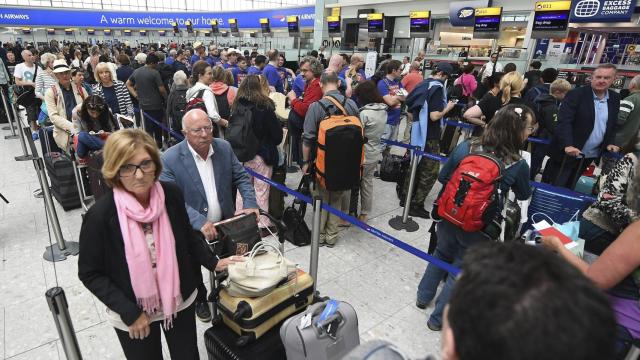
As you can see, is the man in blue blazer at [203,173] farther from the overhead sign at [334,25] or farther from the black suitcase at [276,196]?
the overhead sign at [334,25]

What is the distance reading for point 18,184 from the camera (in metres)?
5.41

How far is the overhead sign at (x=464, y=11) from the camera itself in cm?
1819

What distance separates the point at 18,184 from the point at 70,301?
3.56 meters

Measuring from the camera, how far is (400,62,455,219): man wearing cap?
4449 mm

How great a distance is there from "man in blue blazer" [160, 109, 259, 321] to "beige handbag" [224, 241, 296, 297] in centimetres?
51

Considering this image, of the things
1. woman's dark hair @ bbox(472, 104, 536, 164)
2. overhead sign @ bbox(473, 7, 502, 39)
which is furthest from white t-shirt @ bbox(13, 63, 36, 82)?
overhead sign @ bbox(473, 7, 502, 39)

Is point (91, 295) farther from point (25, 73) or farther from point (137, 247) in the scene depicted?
point (25, 73)

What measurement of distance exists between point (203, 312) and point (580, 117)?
15.7ft

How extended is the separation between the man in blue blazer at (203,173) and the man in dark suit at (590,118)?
4.04 metres

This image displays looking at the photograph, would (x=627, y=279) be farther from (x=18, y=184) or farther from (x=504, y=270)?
(x=18, y=184)

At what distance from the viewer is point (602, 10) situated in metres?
13.0

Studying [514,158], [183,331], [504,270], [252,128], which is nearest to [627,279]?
[514,158]

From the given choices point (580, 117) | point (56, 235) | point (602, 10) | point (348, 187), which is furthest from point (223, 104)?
point (602, 10)

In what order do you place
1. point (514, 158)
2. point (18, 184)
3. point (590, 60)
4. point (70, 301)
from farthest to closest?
point (590, 60) → point (18, 184) → point (70, 301) → point (514, 158)
